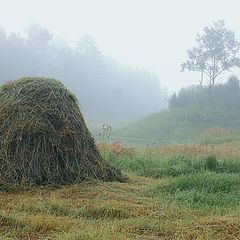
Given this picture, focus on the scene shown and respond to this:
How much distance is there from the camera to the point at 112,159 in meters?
10.6

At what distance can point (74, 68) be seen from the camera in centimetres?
7294

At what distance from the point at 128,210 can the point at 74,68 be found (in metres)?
68.7

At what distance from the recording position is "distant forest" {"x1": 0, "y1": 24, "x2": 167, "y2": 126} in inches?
2532

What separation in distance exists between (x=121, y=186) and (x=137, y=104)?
7867 centimetres

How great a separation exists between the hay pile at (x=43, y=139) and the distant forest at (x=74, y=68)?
51.8 meters

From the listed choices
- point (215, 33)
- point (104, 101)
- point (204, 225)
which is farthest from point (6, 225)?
point (104, 101)

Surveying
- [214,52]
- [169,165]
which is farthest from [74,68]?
[169,165]

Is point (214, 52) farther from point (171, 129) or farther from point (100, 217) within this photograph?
point (100, 217)

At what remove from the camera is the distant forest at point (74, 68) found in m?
64.3

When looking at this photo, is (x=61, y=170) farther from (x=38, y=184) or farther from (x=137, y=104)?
(x=137, y=104)

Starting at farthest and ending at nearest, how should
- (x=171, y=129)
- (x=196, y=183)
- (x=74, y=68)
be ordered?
1. (x=74, y=68)
2. (x=171, y=129)
3. (x=196, y=183)

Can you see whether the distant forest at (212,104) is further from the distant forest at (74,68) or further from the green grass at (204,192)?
the green grass at (204,192)

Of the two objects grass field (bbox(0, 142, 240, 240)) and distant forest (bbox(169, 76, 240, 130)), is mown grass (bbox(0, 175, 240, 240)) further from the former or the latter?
distant forest (bbox(169, 76, 240, 130))

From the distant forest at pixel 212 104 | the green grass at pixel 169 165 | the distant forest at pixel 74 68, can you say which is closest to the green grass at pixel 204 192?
the green grass at pixel 169 165
